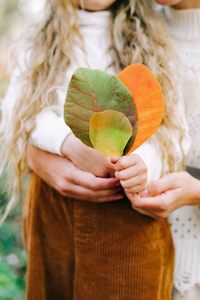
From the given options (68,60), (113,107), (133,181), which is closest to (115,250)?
(133,181)

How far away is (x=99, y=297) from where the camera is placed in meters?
0.78

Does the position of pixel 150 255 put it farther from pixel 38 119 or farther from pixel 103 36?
pixel 103 36

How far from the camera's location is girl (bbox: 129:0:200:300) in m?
0.72

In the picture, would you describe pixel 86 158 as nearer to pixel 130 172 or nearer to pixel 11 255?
pixel 130 172

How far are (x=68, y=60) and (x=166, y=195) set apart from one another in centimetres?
48

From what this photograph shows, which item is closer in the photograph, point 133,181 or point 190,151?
point 133,181

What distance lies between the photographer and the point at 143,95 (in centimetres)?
51

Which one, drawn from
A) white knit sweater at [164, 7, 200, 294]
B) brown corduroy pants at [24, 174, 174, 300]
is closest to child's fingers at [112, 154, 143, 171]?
brown corduroy pants at [24, 174, 174, 300]

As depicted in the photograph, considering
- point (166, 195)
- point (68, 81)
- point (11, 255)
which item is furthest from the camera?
point (11, 255)

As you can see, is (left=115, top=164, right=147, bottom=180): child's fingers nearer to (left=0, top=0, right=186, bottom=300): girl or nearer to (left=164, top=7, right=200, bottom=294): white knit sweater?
(left=0, top=0, right=186, bottom=300): girl

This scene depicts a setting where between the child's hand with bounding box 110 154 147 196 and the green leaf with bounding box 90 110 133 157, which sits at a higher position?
the green leaf with bounding box 90 110 133 157

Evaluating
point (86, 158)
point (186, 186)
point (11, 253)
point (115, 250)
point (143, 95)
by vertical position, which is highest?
point (143, 95)

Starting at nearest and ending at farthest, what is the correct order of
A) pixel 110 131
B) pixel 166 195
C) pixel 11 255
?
pixel 110 131
pixel 166 195
pixel 11 255

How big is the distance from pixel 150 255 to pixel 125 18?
69 centimetres
